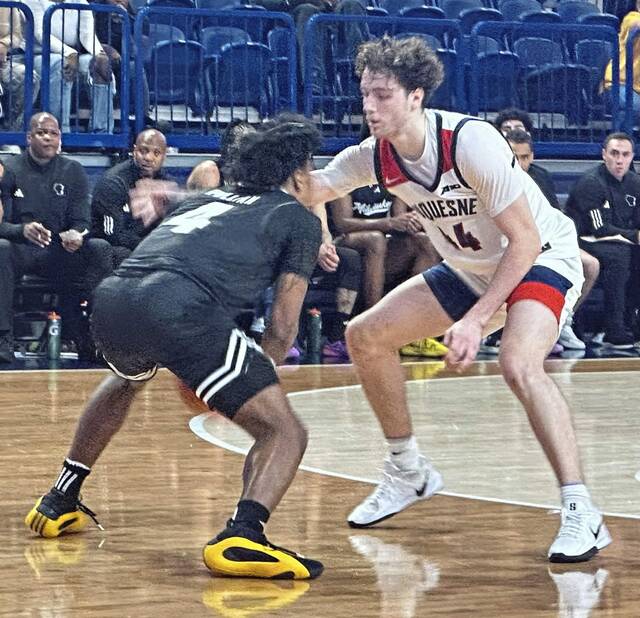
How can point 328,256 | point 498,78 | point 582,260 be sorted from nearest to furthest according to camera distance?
1. point 328,256
2. point 582,260
3. point 498,78

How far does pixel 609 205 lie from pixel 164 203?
7730 mm

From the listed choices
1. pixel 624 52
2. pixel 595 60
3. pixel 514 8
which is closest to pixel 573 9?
pixel 514 8

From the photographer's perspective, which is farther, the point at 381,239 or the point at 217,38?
the point at 217,38

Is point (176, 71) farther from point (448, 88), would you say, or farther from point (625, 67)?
point (625, 67)

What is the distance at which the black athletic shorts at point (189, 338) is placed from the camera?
4.68 m

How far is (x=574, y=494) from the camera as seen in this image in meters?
5.00

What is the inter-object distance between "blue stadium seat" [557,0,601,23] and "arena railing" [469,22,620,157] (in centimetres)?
108

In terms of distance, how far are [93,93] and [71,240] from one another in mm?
1787

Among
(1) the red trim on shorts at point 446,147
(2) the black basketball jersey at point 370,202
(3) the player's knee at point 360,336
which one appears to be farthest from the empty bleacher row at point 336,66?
(1) the red trim on shorts at point 446,147

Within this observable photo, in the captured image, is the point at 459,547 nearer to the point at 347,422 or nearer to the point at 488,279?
the point at 488,279

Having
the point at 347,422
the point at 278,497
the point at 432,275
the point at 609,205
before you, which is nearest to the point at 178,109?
the point at 609,205

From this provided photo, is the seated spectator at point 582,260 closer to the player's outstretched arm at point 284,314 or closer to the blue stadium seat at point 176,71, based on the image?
the blue stadium seat at point 176,71

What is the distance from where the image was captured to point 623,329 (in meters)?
12.3

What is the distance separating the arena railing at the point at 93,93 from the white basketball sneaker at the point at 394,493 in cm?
701
